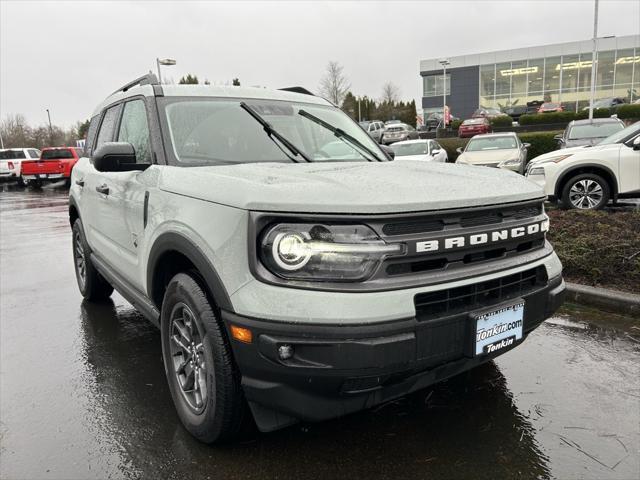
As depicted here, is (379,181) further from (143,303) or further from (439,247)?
(143,303)

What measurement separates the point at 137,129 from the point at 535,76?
57.0 metres

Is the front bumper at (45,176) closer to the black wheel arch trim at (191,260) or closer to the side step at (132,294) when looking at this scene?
the side step at (132,294)

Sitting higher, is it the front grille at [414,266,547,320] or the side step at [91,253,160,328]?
the front grille at [414,266,547,320]

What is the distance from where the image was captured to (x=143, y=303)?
11.0 feet

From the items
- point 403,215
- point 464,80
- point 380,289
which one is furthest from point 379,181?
point 464,80

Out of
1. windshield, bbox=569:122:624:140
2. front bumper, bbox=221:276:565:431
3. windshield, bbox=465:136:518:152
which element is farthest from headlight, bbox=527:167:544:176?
front bumper, bbox=221:276:565:431

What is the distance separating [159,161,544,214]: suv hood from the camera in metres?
2.11

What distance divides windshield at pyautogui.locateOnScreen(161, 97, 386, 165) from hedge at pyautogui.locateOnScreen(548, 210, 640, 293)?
8.71 feet

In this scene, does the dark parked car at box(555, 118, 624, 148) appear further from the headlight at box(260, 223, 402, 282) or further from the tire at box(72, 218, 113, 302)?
the headlight at box(260, 223, 402, 282)

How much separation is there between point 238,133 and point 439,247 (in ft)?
5.62

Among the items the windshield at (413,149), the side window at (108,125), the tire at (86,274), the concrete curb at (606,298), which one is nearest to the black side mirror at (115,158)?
the side window at (108,125)

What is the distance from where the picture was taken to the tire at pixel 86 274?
5.01 m

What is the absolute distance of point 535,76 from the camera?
5281 centimetres

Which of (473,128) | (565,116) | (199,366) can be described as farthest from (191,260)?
(565,116)
